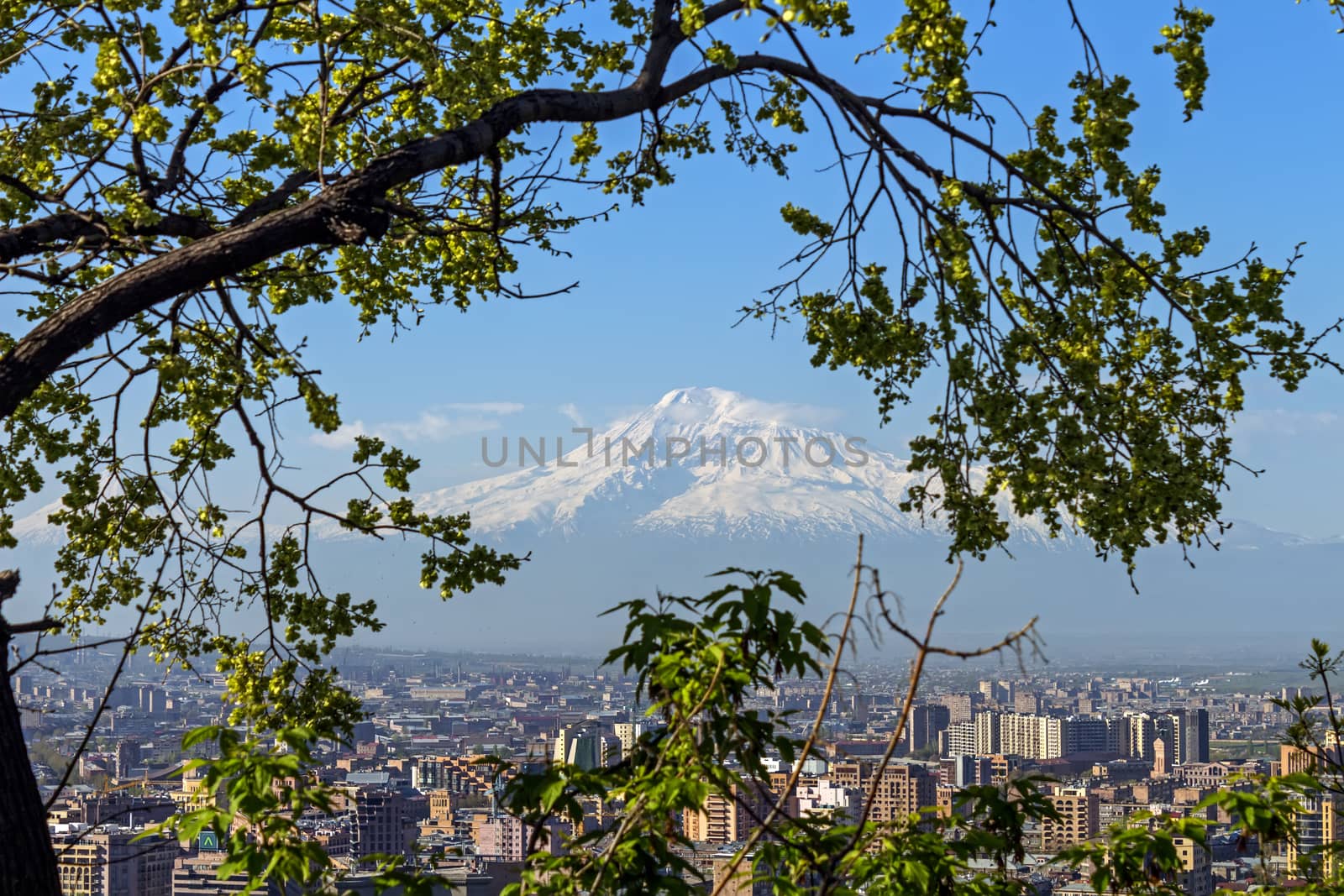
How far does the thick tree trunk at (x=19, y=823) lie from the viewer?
4344 millimetres

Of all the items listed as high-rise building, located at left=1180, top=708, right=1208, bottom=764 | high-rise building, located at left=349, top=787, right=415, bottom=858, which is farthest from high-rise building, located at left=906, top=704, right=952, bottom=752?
high-rise building, located at left=349, top=787, right=415, bottom=858

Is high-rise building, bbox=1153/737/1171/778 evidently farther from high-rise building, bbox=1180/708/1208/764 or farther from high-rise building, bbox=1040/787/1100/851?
high-rise building, bbox=1040/787/1100/851

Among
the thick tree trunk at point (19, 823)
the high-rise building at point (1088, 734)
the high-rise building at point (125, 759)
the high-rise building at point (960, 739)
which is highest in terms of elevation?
the thick tree trunk at point (19, 823)

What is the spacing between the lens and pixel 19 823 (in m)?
4.42

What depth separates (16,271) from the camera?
5812mm

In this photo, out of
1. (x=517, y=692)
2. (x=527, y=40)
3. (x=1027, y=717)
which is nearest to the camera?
(x=527, y=40)

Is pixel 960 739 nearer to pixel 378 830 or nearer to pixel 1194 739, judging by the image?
pixel 1194 739

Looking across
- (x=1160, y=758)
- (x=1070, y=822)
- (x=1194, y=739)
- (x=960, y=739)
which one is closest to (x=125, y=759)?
(x=1070, y=822)

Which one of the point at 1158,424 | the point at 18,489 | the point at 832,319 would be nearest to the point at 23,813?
the point at 18,489

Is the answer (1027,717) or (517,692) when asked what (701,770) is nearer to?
(1027,717)

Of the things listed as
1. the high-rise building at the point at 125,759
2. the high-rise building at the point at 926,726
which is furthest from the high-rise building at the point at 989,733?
the high-rise building at the point at 125,759

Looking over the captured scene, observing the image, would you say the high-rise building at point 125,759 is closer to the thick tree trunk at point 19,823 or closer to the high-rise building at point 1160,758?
the thick tree trunk at point 19,823

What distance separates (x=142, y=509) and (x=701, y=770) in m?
5.44

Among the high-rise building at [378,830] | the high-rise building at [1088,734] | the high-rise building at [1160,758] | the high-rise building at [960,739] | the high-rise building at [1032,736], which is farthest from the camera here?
the high-rise building at [960,739]
